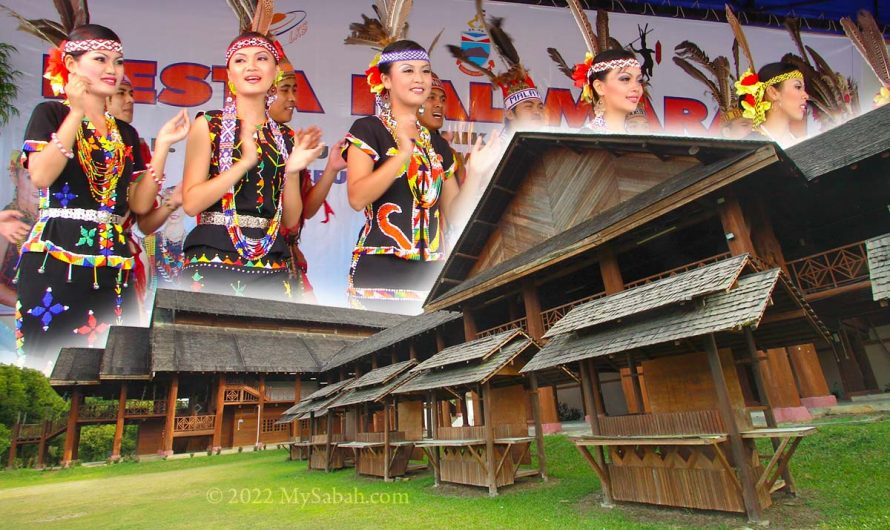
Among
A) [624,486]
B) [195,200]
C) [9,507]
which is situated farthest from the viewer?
[9,507]

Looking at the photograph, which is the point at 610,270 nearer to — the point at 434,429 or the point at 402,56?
the point at 434,429

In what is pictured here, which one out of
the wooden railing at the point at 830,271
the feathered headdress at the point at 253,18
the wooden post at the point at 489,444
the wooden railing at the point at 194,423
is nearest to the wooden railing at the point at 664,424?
the wooden post at the point at 489,444

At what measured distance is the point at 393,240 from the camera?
3.81 meters

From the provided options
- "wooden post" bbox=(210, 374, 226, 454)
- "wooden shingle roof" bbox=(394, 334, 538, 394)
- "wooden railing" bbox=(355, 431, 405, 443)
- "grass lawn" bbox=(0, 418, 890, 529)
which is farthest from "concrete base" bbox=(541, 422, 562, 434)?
"wooden post" bbox=(210, 374, 226, 454)

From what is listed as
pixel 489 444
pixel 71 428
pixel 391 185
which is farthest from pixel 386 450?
pixel 71 428

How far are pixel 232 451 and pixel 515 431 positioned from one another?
2085cm

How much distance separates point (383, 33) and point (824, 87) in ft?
41.6

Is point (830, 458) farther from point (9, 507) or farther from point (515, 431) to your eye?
point (9, 507)

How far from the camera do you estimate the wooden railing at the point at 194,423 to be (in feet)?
81.7

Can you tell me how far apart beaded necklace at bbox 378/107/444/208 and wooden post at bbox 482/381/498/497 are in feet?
23.3

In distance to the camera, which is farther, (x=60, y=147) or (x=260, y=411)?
(x=260, y=411)

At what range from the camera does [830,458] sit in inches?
345

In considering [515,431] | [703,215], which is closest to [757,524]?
[515,431]

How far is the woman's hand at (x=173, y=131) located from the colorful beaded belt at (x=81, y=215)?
546 mm
